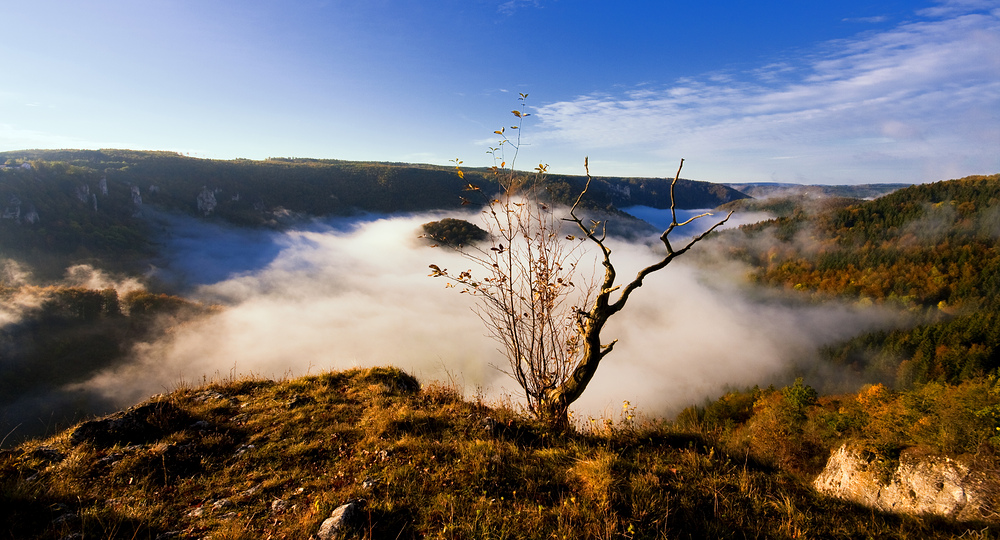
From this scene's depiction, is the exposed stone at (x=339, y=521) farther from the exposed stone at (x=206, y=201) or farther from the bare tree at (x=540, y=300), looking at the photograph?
the exposed stone at (x=206, y=201)

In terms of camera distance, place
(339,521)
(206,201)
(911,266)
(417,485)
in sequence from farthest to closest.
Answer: (206,201), (911,266), (417,485), (339,521)

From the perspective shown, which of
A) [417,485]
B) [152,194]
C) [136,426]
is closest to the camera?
[417,485]

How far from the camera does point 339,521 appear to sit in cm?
327

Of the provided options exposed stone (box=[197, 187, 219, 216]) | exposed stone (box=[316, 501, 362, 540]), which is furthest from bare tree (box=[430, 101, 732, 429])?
exposed stone (box=[197, 187, 219, 216])

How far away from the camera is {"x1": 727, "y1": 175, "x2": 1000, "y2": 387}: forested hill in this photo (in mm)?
66188

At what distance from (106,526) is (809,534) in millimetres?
6193

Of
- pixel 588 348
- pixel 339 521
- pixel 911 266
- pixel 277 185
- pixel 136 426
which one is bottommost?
pixel 911 266

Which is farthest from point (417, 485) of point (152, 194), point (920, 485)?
point (152, 194)

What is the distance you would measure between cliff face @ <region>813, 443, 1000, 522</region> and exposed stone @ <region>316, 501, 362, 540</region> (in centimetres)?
510

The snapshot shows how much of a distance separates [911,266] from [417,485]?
518ft

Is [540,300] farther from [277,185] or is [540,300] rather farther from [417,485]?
[277,185]

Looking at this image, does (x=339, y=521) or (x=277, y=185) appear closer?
(x=339, y=521)

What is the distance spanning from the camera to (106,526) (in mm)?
3316

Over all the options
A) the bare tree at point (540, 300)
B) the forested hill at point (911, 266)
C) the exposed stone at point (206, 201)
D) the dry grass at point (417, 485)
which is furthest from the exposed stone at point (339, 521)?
the exposed stone at point (206, 201)
